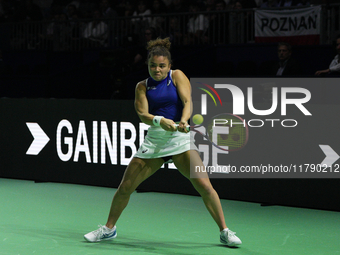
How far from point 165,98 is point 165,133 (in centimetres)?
32

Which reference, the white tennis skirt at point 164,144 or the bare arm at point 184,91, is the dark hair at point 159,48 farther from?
the white tennis skirt at point 164,144

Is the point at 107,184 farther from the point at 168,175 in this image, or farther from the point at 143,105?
the point at 143,105

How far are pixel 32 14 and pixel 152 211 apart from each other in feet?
39.0

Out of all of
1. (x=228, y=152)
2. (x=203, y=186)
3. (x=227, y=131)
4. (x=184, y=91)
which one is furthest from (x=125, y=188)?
(x=228, y=152)

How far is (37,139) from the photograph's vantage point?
953 centimetres

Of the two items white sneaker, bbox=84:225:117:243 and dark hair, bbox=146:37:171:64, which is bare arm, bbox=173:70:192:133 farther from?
white sneaker, bbox=84:225:117:243

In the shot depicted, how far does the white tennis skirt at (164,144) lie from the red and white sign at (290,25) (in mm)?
7475

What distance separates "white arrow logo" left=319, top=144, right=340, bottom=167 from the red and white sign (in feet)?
17.4

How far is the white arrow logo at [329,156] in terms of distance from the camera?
7.04 m

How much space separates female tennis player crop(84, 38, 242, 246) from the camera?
5.21 m

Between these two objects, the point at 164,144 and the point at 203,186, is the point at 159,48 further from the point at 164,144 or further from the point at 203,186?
the point at 203,186

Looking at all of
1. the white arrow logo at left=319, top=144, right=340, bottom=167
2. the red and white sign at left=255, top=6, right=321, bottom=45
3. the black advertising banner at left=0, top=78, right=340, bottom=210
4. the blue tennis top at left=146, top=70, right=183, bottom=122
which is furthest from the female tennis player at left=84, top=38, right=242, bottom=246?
the red and white sign at left=255, top=6, right=321, bottom=45

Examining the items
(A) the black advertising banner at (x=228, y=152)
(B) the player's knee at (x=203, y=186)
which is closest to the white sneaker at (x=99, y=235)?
(B) the player's knee at (x=203, y=186)

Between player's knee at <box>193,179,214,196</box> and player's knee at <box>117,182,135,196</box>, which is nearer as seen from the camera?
player's knee at <box>193,179,214,196</box>
